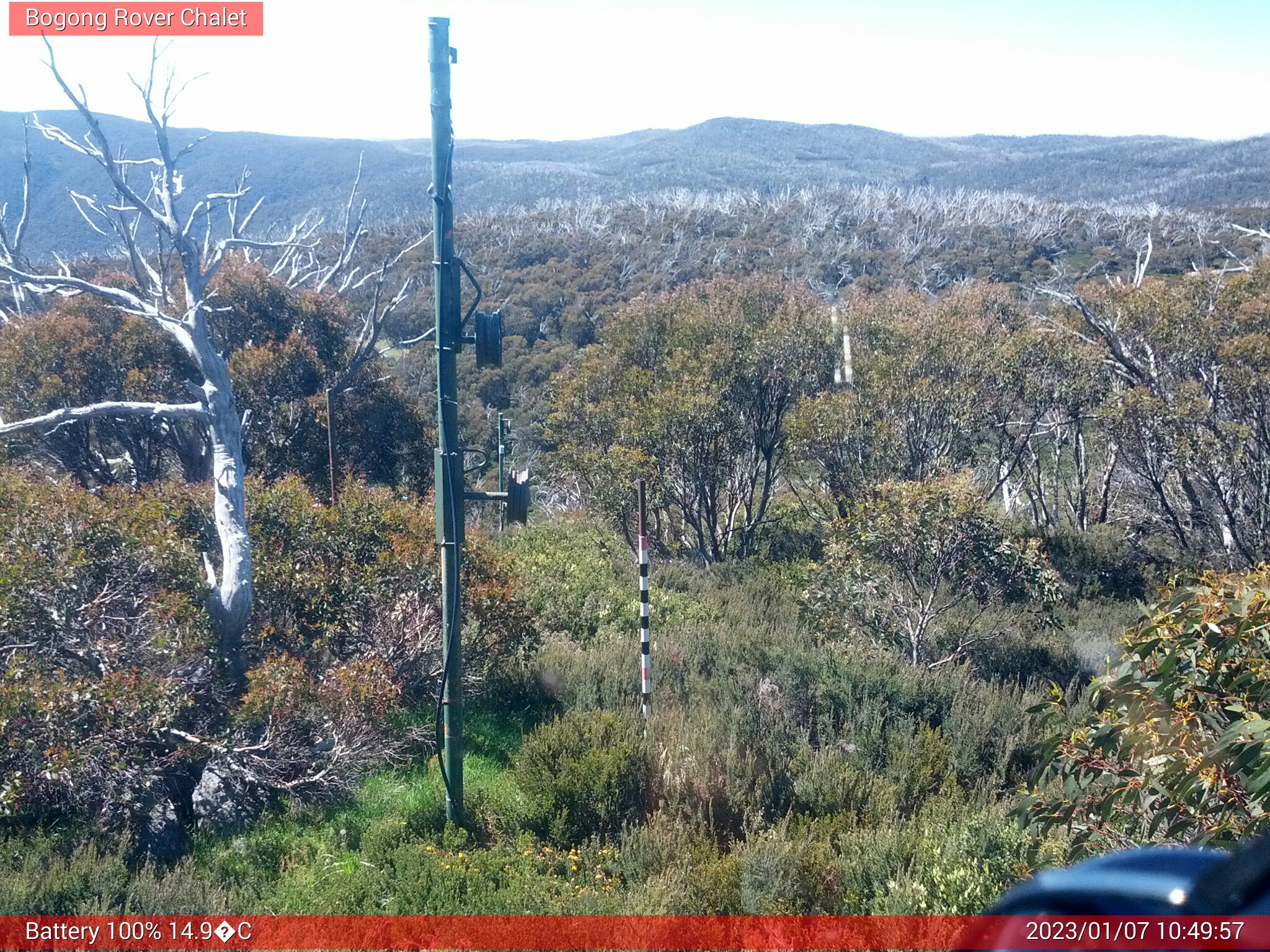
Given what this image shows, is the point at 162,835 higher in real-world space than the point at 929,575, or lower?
lower

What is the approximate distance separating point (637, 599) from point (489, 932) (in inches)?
262

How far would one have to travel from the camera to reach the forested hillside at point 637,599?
445cm

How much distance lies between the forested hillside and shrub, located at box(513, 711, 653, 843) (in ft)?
0.09

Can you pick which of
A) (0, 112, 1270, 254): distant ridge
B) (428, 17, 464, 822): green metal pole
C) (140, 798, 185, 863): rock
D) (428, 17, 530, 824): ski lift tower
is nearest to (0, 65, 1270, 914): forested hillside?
(140, 798, 185, 863): rock

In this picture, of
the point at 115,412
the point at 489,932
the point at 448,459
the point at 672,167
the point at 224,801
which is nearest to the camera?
the point at 489,932

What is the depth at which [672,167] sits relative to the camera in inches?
2985

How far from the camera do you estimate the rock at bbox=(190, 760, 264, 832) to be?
5508 millimetres

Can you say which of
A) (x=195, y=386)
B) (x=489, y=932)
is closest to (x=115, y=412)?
(x=195, y=386)

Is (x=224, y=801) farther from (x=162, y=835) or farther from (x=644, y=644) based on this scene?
(x=644, y=644)

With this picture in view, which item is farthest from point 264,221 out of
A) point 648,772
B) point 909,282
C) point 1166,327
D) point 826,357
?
point 648,772

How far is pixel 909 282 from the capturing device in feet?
107

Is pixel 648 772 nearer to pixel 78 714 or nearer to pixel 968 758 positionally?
pixel 968 758

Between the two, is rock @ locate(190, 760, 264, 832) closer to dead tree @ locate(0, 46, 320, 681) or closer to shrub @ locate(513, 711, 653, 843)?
dead tree @ locate(0, 46, 320, 681)

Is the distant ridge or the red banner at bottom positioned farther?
the distant ridge
